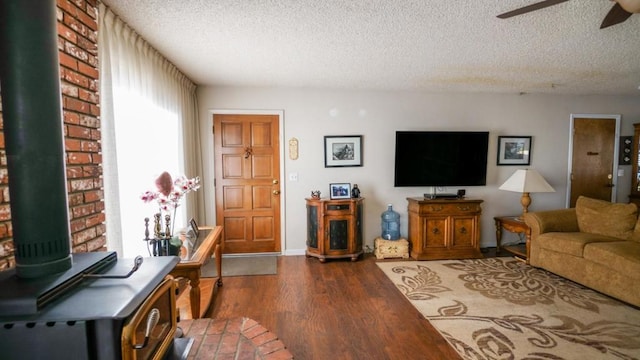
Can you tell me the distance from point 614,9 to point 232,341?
9.57ft

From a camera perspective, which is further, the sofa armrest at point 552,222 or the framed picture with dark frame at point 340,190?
the framed picture with dark frame at point 340,190

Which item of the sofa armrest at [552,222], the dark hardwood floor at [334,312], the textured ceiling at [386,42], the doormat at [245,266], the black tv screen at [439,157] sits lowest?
the dark hardwood floor at [334,312]

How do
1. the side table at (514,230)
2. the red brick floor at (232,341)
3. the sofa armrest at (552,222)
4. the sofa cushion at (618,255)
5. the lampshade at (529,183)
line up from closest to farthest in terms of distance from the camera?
the red brick floor at (232,341) → the sofa cushion at (618,255) → the sofa armrest at (552,222) → the side table at (514,230) → the lampshade at (529,183)

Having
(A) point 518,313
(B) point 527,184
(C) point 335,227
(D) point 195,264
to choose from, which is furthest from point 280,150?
(B) point 527,184

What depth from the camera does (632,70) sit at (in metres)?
3.34

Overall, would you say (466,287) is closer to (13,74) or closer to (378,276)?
(378,276)

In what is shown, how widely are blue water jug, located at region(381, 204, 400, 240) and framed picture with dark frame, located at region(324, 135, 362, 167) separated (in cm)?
85

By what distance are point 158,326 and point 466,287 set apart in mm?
2937

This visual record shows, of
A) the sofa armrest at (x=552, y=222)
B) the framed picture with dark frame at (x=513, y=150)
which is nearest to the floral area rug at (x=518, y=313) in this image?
the sofa armrest at (x=552, y=222)

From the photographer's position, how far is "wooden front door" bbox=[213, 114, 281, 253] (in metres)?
4.09

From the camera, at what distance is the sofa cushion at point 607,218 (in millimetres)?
3190

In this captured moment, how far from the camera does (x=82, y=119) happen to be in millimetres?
1661

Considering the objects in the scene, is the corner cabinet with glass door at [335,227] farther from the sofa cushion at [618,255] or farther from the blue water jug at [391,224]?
the sofa cushion at [618,255]

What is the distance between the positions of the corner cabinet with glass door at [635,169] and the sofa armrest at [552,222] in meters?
1.97
